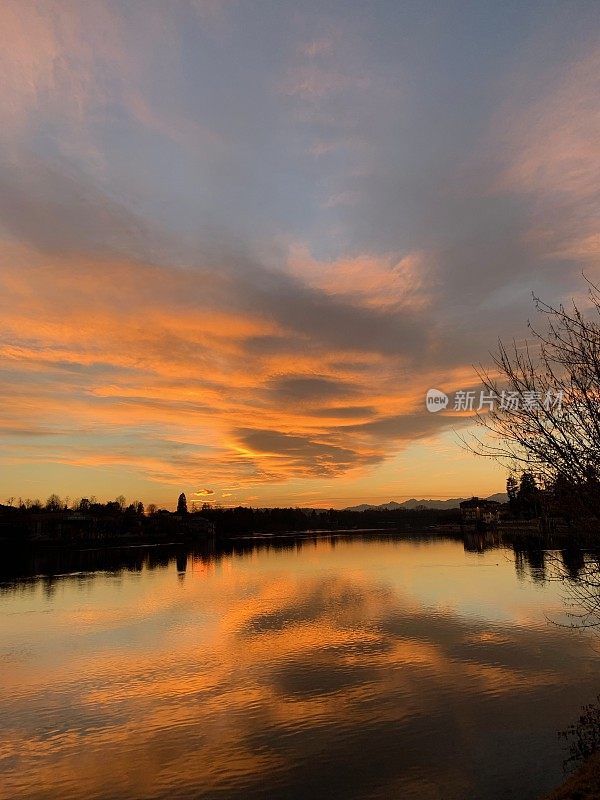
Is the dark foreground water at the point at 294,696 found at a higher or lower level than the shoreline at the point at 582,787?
lower

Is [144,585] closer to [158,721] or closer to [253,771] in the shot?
[158,721]

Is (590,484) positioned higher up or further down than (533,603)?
higher up

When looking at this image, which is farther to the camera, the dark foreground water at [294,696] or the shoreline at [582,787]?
the dark foreground water at [294,696]

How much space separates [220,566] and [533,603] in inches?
2063

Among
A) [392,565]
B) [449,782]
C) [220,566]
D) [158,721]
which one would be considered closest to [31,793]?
[158,721]

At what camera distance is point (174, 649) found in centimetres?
2888

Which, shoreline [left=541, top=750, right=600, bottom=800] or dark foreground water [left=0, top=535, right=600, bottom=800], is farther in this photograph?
dark foreground water [left=0, top=535, right=600, bottom=800]

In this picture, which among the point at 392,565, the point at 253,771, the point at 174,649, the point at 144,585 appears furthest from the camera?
the point at 392,565

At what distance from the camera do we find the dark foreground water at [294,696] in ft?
45.9

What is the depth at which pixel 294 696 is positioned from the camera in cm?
2061

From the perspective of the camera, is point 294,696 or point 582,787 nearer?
point 582,787

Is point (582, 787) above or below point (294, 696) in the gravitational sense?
above

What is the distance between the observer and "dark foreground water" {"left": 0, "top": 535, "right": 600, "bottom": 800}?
45.9 feet

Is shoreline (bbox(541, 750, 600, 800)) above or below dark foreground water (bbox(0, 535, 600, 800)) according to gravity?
above
